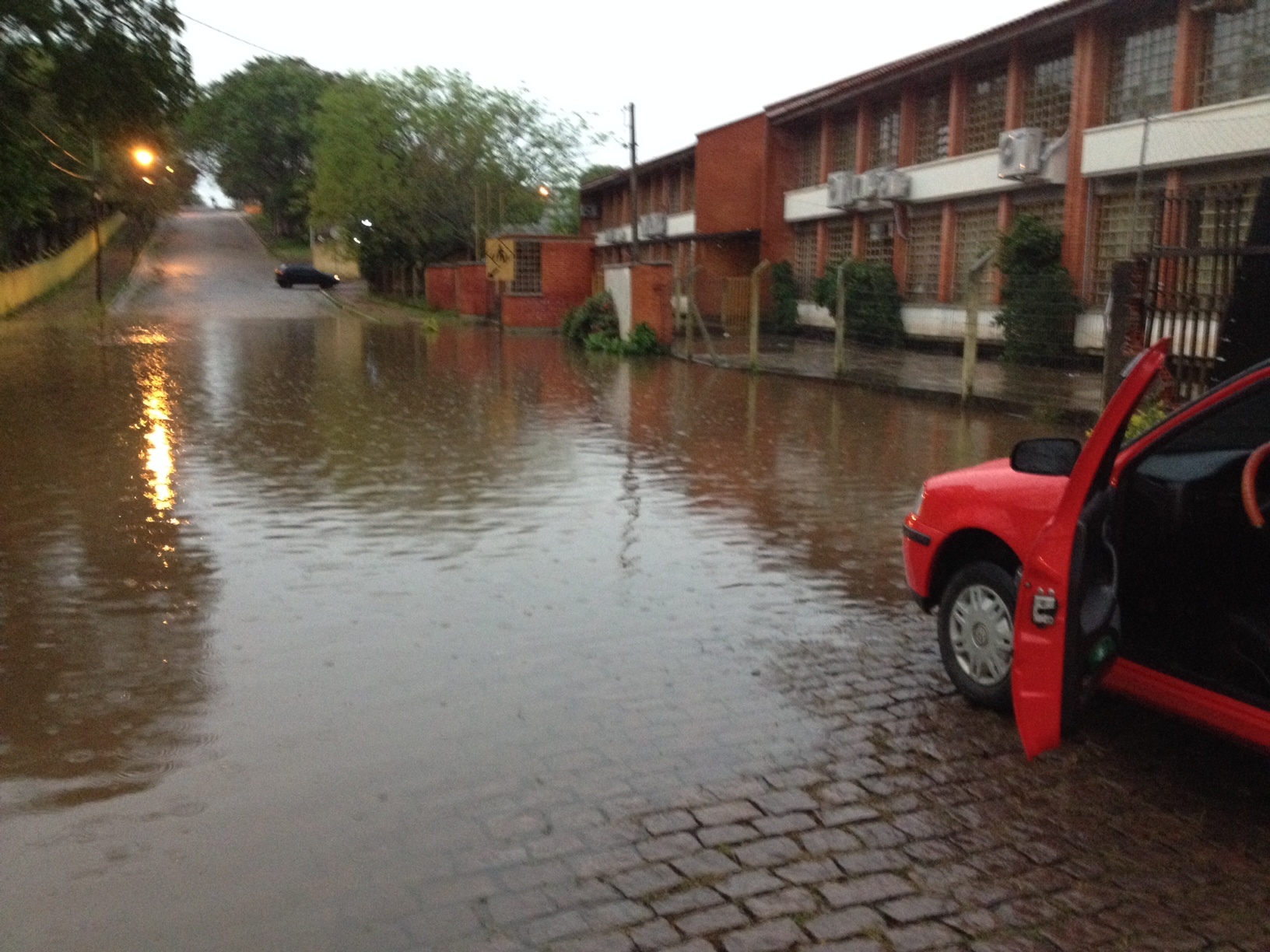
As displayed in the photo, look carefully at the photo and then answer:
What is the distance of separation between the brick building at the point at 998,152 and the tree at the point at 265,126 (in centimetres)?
5638

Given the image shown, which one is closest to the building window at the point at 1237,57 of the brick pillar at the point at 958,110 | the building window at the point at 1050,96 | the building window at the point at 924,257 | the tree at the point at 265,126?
the building window at the point at 1050,96

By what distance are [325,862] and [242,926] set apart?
401mm

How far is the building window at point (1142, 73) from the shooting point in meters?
22.4

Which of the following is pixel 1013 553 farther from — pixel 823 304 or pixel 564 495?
pixel 823 304

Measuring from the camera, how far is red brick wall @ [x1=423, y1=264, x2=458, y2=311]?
51.2 meters

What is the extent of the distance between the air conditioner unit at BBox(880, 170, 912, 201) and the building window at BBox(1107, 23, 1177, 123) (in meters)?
6.47

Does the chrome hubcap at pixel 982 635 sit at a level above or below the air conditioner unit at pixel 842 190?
below

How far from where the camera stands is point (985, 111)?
92.3 ft

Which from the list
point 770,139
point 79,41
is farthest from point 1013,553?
point 770,139

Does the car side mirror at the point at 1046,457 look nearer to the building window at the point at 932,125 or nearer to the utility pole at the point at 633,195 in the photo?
the building window at the point at 932,125

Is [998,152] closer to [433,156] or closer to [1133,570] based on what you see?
[1133,570]

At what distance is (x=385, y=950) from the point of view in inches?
134

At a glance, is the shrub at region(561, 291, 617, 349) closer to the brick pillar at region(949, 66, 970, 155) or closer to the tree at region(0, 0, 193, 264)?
the brick pillar at region(949, 66, 970, 155)

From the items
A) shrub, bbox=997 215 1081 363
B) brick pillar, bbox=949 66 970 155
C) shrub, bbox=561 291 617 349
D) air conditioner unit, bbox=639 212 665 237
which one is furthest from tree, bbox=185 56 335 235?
shrub, bbox=997 215 1081 363
